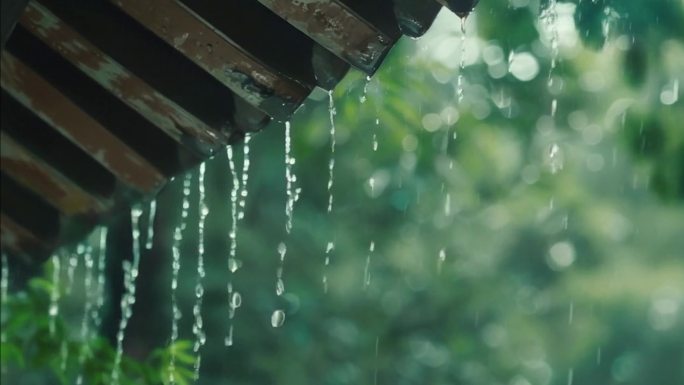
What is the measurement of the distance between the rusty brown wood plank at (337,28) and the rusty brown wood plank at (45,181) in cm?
135

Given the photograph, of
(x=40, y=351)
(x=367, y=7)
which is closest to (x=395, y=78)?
(x=40, y=351)

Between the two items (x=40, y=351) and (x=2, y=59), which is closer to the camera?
(x=2, y=59)

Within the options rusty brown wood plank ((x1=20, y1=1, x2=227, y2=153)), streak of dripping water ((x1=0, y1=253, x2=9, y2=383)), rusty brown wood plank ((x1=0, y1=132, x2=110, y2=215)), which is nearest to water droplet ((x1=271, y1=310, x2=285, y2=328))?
streak of dripping water ((x1=0, y1=253, x2=9, y2=383))

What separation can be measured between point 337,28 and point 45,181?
1.54 metres

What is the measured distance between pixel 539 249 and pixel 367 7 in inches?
832

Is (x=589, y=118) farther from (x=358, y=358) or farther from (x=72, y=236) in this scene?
(x=72, y=236)

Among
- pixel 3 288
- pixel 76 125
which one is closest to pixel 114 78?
pixel 76 125

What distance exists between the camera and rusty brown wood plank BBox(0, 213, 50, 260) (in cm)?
408

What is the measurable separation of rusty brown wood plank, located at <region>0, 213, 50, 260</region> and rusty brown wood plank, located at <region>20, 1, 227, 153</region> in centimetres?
102

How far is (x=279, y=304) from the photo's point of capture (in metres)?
13.2

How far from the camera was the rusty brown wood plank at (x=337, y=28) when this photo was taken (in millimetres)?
2576

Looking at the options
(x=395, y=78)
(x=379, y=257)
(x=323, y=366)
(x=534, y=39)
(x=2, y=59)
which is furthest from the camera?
(x=379, y=257)

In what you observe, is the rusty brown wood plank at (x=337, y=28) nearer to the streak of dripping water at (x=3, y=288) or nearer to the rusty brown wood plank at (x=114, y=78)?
the rusty brown wood plank at (x=114, y=78)

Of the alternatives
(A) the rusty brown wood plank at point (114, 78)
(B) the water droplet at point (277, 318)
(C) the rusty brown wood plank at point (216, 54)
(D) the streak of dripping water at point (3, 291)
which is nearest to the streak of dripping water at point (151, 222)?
(B) the water droplet at point (277, 318)
